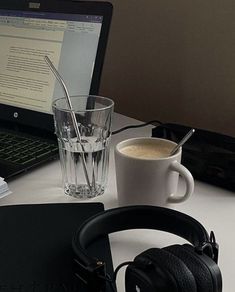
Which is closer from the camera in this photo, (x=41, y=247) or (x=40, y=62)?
(x=41, y=247)

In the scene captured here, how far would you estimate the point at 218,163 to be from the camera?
0.66 m

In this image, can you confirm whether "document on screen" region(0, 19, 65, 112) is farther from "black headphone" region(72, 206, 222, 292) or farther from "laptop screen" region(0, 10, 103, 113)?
"black headphone" region(72, 206, 222, 292)

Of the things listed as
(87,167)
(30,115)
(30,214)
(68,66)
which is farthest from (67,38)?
(30,214)

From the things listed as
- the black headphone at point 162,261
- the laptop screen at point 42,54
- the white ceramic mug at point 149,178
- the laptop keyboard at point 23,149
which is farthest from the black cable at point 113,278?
the laptop screen at point 42,54

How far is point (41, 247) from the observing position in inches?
20.4

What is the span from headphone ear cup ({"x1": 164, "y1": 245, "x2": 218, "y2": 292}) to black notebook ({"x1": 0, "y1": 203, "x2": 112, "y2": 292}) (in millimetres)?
93

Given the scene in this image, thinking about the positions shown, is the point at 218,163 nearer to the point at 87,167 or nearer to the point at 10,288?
the point at 87,167

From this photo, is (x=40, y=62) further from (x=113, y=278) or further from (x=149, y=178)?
(x=113, y=278)

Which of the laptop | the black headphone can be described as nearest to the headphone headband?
the black headphone

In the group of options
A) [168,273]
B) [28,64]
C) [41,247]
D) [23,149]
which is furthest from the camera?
[28,64]

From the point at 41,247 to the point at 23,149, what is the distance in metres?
0.28

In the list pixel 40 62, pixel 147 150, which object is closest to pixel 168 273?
pixel 147 150

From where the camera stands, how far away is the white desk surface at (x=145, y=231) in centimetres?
52

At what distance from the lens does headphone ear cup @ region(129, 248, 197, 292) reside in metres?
0.39
